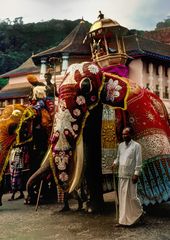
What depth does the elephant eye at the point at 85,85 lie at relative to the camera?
5508 millimetres

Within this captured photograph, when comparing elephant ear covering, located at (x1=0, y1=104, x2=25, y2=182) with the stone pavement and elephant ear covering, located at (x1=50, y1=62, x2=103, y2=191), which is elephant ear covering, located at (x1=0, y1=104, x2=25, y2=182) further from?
elephant ear covering, located at (x1=50, y1=62, x2=103, y2=191)

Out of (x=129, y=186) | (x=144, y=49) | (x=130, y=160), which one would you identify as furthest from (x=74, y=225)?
(x=144, y=49)

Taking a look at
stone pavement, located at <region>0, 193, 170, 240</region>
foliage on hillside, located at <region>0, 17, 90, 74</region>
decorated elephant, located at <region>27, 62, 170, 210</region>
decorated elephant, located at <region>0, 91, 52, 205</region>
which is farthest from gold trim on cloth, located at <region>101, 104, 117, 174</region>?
foliage on hillside, located at <region>0, 17, 90, 74</region>

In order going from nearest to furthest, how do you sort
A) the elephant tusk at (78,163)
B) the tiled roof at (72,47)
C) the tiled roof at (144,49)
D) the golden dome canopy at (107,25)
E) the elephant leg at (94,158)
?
the elephant tusk at (78,163), the elephant leg at (94,158), the golden dome canopy at (107,25), the tiled roof at (72,47), the tiled roof at (144,49)

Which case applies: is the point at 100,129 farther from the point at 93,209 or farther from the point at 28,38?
the point at 28,38

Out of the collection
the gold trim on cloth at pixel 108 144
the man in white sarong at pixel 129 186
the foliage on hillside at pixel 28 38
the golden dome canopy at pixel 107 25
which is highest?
the foliage on hillside at pixel 28 38

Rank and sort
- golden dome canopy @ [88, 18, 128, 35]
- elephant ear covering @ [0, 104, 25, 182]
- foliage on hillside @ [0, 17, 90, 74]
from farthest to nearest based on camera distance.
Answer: foliage on hillside @ [0, 17, 90, 74] → elephant ear covering @ [0, 104, 25, 182] → golden dome canopy @ [88, 18, 128, 35]

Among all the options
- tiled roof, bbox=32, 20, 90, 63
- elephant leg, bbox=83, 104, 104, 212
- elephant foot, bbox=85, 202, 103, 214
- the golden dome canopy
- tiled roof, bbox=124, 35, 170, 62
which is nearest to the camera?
elephant leg, bbox=83, 104, 104, 212

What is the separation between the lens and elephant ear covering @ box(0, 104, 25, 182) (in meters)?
6.88

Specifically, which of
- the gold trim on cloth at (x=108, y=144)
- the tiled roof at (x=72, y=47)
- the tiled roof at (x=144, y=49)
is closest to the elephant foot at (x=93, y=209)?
the gold trim on cloth at (x=108, y=144)

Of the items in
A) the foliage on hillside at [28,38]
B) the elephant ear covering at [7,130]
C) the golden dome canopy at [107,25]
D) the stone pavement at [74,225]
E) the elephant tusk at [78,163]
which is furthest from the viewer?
the foliage on hillside at [28,38]

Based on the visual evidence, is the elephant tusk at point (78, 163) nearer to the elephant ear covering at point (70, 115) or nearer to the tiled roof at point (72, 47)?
the elephant ear covering at point (70, 115)

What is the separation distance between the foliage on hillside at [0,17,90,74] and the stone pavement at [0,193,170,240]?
63.1 m

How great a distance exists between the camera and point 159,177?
6188 millimetres
